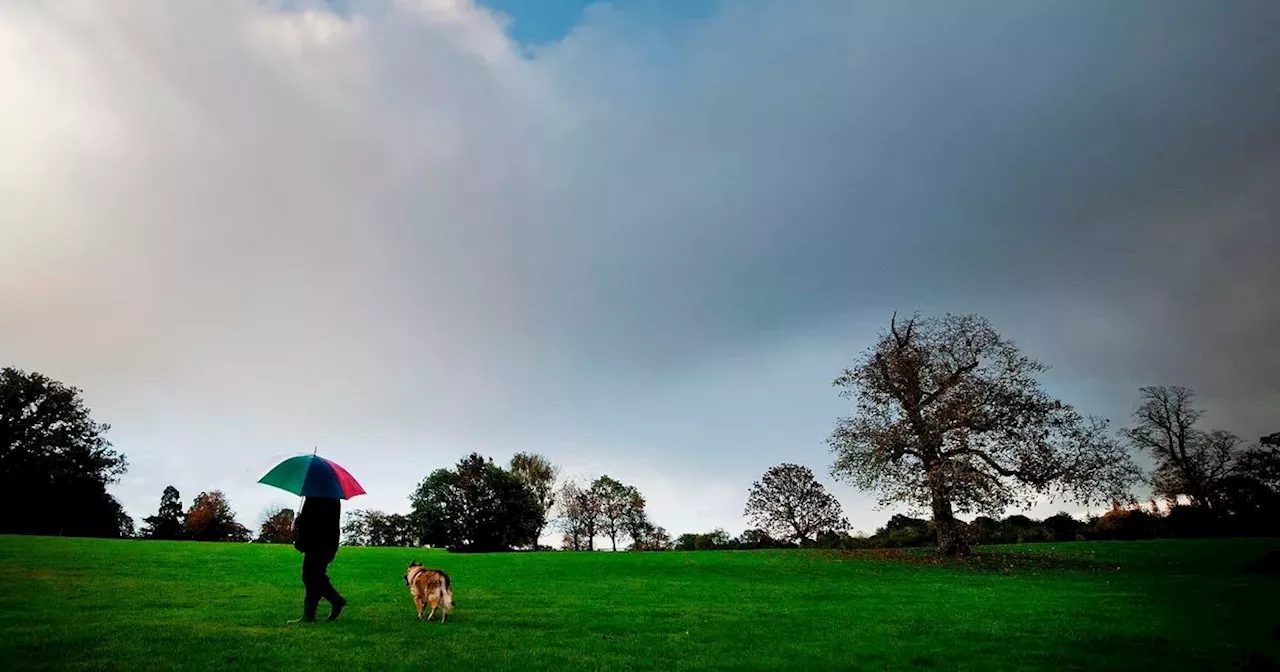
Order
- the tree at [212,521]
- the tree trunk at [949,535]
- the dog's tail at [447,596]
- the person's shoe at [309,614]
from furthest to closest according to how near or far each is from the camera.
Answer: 1. the tree at [212,521]
2. the tree trunk at [949,535]
3. the dog's tail at [447,596]
4. the person's shoe at [309,614]

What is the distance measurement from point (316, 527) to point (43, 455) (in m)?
67.8

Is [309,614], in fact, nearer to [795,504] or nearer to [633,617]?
[633,617]

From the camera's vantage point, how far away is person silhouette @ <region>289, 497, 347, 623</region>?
49.3ft

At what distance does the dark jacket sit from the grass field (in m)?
1.75

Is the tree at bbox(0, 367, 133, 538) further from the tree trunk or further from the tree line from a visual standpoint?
the tree trunk

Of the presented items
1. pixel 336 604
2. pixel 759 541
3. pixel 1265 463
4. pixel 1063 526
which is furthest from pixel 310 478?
pixel 1265 463

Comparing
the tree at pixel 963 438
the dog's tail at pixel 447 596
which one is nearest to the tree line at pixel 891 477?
the tree at pixel 963 438

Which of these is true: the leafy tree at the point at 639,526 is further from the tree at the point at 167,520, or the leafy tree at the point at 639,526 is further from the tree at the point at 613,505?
the tree at the point at 167,520

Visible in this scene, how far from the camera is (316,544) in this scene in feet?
49.5

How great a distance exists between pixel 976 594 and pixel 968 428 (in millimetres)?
17108

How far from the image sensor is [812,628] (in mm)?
16578

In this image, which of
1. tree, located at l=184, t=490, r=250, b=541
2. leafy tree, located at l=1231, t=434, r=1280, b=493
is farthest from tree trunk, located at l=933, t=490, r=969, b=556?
tree, located at l=184, t=490, r=250, b=541

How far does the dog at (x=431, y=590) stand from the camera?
16047mm

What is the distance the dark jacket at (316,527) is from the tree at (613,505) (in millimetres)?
86875
